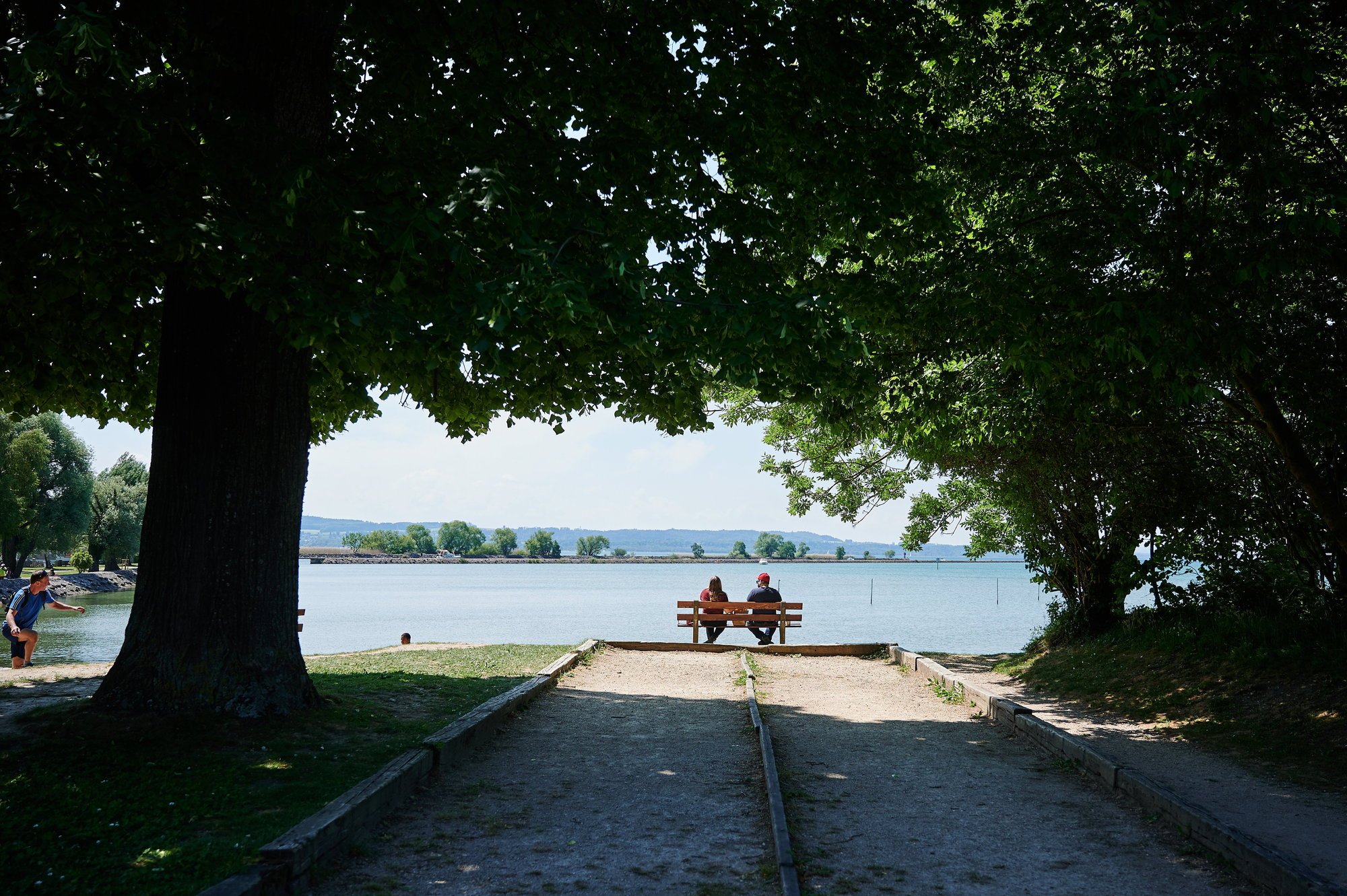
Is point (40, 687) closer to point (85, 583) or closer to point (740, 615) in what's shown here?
point (740, 615)

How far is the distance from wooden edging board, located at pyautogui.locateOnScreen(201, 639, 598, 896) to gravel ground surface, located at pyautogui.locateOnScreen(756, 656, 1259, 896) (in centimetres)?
285

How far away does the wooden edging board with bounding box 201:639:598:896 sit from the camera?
4793mm

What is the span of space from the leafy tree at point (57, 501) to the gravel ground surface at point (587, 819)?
175 feet

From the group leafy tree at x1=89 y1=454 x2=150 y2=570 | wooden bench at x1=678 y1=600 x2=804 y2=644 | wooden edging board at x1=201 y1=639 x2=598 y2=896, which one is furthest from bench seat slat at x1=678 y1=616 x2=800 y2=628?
leafy tree at x1=89 y1=454 x2=150 y2=570

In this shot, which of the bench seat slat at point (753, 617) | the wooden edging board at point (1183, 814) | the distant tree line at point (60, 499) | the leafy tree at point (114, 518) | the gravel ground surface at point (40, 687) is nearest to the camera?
the wooden edging board at point (1183, 814)

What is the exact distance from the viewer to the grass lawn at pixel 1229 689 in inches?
348

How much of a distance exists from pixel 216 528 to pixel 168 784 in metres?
2.57

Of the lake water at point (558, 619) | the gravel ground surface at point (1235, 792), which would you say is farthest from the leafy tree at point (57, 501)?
the gravel ground surface at point (1235, 792)

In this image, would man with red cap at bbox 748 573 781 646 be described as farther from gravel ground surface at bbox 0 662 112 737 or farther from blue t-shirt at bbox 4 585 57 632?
blue t-shirt at bbox 4 585 57 632

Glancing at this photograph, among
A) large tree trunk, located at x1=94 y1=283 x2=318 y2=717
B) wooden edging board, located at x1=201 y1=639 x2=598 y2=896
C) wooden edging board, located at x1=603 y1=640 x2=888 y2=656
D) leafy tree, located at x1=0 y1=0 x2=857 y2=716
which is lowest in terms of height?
wooden edging board, located at x1=603 y1=640 x2=888 y2=656

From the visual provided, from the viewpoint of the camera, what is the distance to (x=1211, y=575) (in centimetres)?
1501

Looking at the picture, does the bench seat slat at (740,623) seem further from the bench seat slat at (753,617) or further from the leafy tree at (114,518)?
the leafy tree at (114,518)

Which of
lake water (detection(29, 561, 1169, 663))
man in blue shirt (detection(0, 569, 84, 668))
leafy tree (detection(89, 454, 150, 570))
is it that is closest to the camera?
man in blue shirt (detection(0, 569, 84, 668))

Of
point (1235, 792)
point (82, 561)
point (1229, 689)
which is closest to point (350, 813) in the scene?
point (1235, 792)
